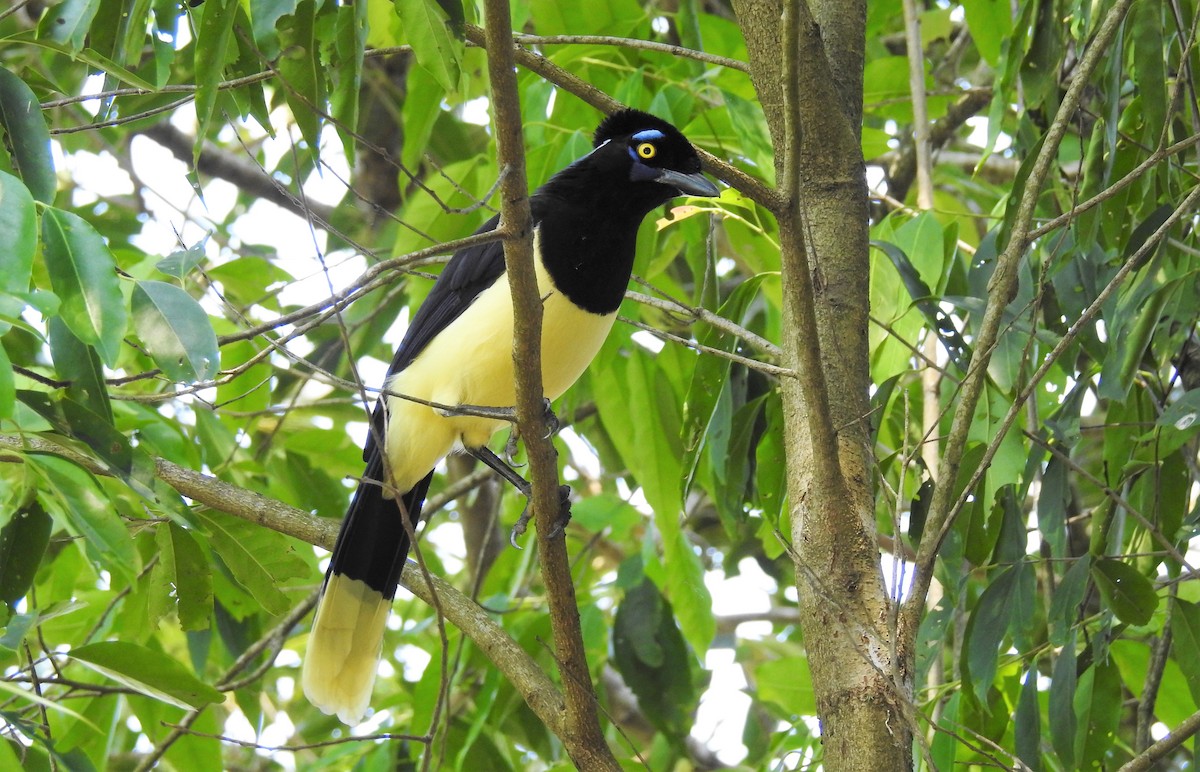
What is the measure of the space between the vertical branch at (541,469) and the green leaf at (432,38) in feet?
0.96

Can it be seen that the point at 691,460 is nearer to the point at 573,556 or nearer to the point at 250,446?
the point at 250,446

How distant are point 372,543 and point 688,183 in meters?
1.43

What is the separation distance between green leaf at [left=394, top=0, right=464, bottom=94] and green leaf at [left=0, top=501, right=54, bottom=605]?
1.22m

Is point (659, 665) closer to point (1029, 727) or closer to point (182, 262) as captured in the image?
point (1029, 727)

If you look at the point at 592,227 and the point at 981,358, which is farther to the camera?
the point at 592,227

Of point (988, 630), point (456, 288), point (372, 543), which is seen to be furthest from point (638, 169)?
point (988, 630)

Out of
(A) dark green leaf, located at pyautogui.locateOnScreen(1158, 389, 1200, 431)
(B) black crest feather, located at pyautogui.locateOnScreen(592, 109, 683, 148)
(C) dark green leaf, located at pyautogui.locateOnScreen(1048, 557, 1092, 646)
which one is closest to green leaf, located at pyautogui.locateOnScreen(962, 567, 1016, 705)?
(C) dark green leaf, located at pyautogui.locateOnScreen(1048, 557, 1092, 646)

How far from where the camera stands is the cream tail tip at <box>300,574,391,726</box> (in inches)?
146

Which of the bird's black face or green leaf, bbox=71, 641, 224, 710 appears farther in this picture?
the bird's black face

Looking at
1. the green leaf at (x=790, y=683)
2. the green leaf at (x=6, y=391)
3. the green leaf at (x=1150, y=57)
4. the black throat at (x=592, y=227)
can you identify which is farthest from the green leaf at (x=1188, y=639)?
the green leaf at (x=6, y=391)

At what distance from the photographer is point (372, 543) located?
3.82 m

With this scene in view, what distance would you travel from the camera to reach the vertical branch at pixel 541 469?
7.48 ft

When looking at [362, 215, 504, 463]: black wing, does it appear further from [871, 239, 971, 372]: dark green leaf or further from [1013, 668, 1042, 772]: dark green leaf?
[1013, 668, 1042, 772]: dark green leaf

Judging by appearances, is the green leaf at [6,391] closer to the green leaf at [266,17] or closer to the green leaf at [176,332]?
the green leaf at [176,332]
